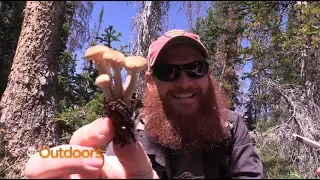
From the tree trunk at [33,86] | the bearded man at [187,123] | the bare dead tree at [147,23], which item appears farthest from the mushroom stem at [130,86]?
the bare dead tree at [147,23]

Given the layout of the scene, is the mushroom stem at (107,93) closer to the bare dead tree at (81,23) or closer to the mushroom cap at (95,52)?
the mushroom cap at (95,52)

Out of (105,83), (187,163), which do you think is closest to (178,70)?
(187,163)

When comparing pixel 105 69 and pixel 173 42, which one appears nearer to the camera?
pixel 105 69

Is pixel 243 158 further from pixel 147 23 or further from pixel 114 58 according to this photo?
pixel 147 23

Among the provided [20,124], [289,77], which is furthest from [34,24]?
[289,77]

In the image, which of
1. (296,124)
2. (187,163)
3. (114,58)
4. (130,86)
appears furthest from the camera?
(296,124)

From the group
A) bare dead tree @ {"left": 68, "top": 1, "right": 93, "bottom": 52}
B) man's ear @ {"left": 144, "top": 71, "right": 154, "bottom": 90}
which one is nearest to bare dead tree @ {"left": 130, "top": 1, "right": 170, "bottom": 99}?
bare dead tree @ {"left": 68, "top": 1, "right": 93, "bottom": 52}
